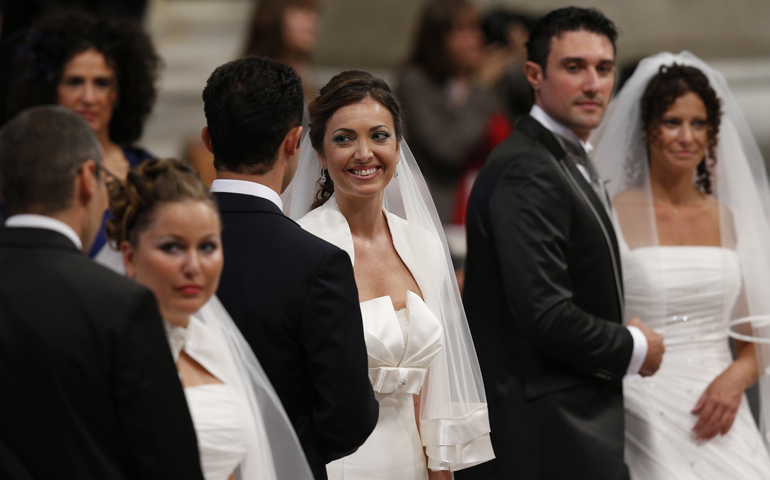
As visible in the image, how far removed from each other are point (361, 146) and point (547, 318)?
824 mm

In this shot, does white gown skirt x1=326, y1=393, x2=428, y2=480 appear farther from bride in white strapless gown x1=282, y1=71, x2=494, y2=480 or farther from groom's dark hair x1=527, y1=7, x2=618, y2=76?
groom's dark hair x1=527, y1=7, x2=618, y2=76

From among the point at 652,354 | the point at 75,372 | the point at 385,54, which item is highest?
the point at 385,54

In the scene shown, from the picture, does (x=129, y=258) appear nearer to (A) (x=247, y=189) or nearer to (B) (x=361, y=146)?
(A) (x=247, y=189)

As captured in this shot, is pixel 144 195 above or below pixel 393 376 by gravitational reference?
above

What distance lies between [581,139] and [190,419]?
206cm

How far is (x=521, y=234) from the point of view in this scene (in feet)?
10.5

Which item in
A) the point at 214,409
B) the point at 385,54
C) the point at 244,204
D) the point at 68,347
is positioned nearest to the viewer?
the point at 68,347

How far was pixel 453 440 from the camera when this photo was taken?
119 inches

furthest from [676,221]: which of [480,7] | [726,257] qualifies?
[480,7]

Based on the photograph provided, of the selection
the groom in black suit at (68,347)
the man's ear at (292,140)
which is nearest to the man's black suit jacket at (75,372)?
the groom in black suit at (68,347)

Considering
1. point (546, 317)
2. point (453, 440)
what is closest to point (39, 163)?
point (453, 440)

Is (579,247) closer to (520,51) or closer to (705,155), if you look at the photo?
(705,155)

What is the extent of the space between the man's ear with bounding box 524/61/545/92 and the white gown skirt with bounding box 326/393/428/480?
130 cm

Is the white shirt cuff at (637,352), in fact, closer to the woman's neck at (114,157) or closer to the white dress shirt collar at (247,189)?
the white dress shirt collar at (247,189)
